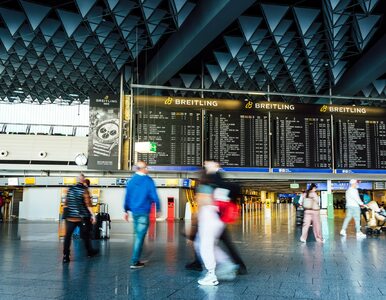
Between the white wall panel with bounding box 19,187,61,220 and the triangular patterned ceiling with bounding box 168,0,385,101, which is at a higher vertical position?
the triangular patterned ceiling with bounding box 168,0,385,101

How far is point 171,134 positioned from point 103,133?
2842 millimetres

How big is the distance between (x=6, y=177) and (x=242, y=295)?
2440 cm

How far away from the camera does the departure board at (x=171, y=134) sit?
1653cm

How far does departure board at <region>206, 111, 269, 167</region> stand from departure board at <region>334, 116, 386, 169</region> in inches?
126

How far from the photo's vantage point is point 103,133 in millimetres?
17172

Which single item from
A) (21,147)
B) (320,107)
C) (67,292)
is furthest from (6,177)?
(67,292)

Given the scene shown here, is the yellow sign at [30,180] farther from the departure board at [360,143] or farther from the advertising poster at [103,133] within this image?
the departure board at [360,143]

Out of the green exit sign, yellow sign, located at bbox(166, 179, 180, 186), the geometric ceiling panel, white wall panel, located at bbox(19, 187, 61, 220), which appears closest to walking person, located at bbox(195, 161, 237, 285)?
the geometric ceiling panel

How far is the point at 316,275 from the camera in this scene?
5.84 metres

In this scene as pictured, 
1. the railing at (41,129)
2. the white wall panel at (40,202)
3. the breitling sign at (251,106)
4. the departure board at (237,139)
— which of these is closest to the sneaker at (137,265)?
the departure board at (237,139)

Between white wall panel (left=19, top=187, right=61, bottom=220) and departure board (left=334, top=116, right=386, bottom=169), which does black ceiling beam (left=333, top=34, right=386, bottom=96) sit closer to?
departure board (left=334, top=116, right=386, bottom=169)

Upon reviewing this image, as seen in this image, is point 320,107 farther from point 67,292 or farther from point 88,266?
point 67,292

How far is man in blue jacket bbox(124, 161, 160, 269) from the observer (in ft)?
21.4

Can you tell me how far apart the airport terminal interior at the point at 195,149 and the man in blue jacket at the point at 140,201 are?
0.02m
